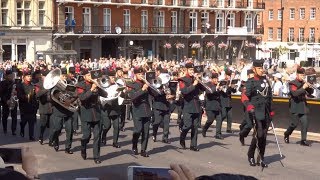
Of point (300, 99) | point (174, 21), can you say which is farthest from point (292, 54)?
point (300, 99)

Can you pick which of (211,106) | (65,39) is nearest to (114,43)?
(65,39)

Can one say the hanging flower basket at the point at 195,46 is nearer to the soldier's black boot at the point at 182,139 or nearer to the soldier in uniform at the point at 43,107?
the soldier in uniform at the point at 43,107

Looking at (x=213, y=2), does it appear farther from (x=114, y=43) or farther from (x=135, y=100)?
(x=135, y=100)

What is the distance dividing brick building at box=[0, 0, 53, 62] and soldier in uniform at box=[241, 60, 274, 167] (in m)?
34.8

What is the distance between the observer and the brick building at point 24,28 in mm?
45781

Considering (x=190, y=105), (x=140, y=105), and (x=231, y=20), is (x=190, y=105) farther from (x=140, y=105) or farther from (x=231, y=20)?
(x=231, y=20)

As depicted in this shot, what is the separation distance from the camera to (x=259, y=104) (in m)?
11.9

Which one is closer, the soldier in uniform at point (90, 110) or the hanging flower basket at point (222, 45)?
the soldier in uniform at point (90, 110)

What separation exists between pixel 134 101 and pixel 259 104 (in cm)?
289

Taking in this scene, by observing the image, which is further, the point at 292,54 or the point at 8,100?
the point at 292,54

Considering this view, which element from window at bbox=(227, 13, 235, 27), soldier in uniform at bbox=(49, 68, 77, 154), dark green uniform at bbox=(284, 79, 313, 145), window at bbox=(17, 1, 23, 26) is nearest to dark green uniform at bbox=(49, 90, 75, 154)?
soldier in uniform at bbox=(49, 68, 77, 154)

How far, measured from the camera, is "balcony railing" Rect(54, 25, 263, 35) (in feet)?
164

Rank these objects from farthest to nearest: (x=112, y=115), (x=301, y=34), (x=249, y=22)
Result: (x=301, y=34), (x=249, y=22), (x=112, y=115)

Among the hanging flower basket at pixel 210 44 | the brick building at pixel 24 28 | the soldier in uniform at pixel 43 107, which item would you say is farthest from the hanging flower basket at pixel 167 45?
the soldier in uniform at pixel 43 107
